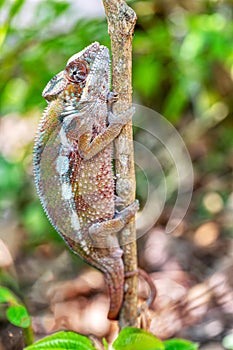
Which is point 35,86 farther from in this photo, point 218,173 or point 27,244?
point 218,173

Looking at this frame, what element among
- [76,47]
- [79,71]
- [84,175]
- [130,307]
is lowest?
[130,307]

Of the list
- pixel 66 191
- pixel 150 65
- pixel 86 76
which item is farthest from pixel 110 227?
pixel 150 65

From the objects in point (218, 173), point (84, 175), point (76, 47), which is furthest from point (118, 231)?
point (218, 173)

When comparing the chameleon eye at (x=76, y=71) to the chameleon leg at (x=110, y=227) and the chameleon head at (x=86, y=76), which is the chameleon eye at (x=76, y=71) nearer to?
the chameleon head at (x=86, y=76)

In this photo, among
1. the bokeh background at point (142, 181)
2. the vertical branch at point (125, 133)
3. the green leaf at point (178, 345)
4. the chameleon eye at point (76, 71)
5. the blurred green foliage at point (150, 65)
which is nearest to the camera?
the vertical branch at point (125, 133)

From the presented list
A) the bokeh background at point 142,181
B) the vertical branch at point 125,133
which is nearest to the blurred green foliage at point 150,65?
the bokeh background at point 142,181
